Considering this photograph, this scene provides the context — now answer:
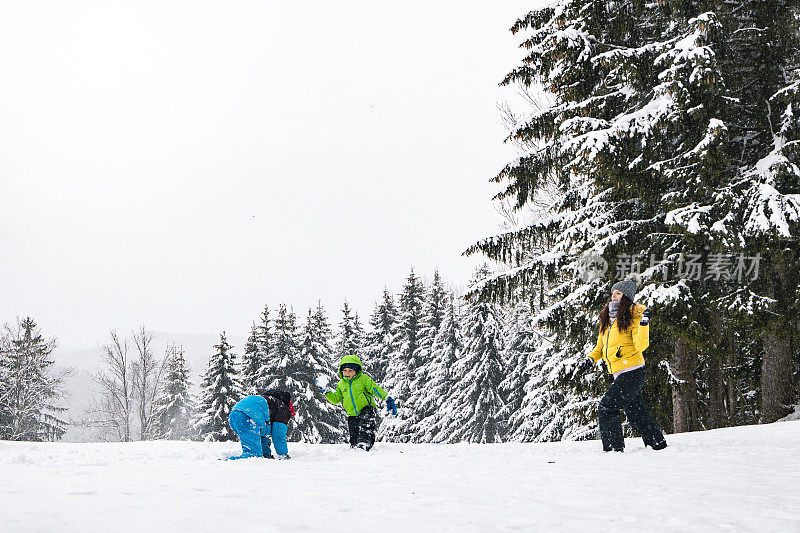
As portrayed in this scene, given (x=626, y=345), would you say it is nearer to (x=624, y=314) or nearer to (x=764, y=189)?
(x=624, y=314)

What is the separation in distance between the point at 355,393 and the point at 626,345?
400 cm

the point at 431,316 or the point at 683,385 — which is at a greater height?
the point at 431,316

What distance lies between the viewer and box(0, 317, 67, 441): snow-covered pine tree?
96.0ft

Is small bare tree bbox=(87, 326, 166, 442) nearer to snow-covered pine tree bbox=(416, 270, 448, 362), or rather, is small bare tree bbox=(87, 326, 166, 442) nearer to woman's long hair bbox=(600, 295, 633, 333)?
snow-covered pine tree bbox=(416, 270, 448, 362)

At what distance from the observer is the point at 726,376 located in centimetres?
1234

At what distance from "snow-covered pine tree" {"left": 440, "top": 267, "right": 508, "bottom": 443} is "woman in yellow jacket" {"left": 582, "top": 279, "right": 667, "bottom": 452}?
22476 millimetres

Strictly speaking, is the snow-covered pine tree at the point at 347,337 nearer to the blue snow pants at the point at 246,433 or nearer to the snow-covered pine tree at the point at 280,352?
the snow-covered pine tree at the point at 280,352

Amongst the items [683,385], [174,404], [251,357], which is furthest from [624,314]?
[174,404]

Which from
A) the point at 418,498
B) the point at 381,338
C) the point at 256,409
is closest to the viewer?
the point at 418,498

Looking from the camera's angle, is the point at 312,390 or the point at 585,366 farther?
the point at 312,390

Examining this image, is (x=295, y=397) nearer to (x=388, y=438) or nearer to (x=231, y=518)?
(x=388, y=438)

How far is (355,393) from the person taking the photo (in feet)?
27.3

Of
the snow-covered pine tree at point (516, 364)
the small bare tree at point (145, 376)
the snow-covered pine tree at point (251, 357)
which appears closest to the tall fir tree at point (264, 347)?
the snow-covered pine tree at point (251, 357)

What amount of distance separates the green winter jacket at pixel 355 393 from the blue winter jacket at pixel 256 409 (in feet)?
4.78
